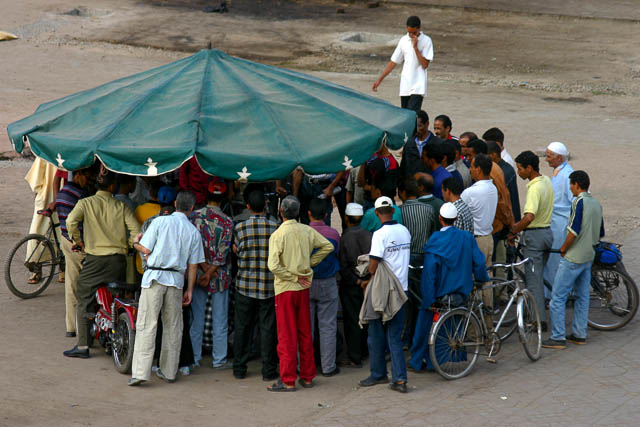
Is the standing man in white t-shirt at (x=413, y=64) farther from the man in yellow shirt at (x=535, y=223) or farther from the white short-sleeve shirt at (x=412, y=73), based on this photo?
the man in yellow shirt at (x=535, y=223)

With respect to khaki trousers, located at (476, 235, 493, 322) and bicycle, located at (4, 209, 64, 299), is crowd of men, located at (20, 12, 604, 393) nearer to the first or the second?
khaki trousers, located at (476, 235, 493, 322)

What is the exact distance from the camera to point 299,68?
23.0 meters

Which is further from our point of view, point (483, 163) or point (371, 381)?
point (483, 163)

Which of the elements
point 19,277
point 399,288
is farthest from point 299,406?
point 19,277

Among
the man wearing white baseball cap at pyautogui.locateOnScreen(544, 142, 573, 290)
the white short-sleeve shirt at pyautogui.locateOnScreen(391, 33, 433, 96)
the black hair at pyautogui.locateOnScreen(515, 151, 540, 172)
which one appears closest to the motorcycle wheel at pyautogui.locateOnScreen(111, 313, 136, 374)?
the black hair at pyautogui.locateOnScreen(515, 151, 540, 172)

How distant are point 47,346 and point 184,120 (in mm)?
2760

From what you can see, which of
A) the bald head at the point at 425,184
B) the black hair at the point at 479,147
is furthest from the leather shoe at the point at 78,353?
the black hair at the point at 479,147

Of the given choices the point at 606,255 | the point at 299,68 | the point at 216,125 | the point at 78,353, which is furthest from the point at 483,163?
the point at 299,68

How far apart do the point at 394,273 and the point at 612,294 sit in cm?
308

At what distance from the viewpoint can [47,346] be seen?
8633mm

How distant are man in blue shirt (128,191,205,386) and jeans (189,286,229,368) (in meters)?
0.39

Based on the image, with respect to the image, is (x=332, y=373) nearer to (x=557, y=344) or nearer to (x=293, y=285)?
(x=293, y=285)

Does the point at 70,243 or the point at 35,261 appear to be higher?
the point at 70,243

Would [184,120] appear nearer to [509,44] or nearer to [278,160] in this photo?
[278,160]
